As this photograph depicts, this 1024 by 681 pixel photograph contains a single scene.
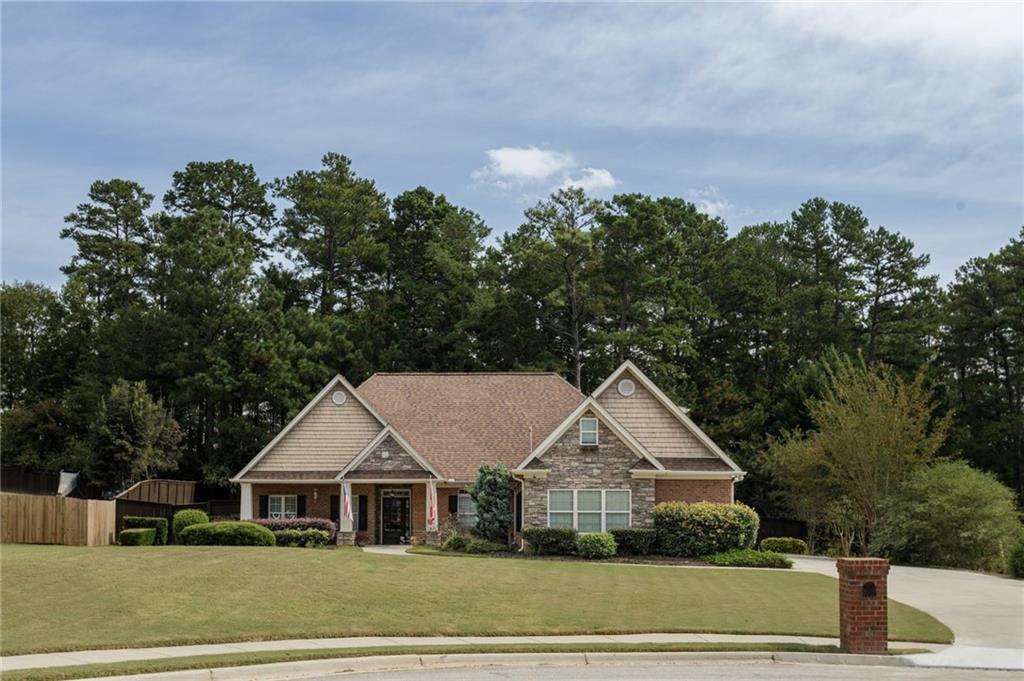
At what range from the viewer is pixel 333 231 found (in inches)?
3041

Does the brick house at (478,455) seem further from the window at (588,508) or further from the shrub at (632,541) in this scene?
the shrub at (632,541)

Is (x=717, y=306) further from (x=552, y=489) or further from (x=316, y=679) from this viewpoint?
(x=316, y=679)

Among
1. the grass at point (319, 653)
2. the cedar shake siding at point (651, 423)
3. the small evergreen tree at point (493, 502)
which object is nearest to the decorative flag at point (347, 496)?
the small evergreen tree at point (493, 502)

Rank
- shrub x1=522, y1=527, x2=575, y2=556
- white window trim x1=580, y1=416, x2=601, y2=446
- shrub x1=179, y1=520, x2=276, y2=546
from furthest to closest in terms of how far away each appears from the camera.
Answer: white window trim x1=580, y1=416, x2=601, y2=446 < shrub x1=522, y1=527, x2=575, y2=556 < shrub x1=179, y1=520, x2=276, y2=546

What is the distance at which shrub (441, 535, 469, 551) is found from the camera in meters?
38.6

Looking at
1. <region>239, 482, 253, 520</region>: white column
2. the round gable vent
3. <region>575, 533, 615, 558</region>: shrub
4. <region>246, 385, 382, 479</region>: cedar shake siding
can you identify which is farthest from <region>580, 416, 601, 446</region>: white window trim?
<region>239, 482, 253, 520</region>: white column

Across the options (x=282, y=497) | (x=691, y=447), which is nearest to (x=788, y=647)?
(x=691, y=447)

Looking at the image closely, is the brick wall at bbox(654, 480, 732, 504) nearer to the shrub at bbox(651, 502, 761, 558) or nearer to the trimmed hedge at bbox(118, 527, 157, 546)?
the shrub at bbox(651, 502, 761, 558)

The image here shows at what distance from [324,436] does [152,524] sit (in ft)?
32.9

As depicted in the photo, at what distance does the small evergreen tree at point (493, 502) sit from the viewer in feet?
135

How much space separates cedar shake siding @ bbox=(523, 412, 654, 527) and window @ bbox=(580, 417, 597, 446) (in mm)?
154

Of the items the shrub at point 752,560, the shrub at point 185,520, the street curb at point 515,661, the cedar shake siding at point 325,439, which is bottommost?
the shrub at point 752,560

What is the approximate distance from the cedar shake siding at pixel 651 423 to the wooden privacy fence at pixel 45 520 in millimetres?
19764

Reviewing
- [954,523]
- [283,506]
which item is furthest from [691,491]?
[283,506]
